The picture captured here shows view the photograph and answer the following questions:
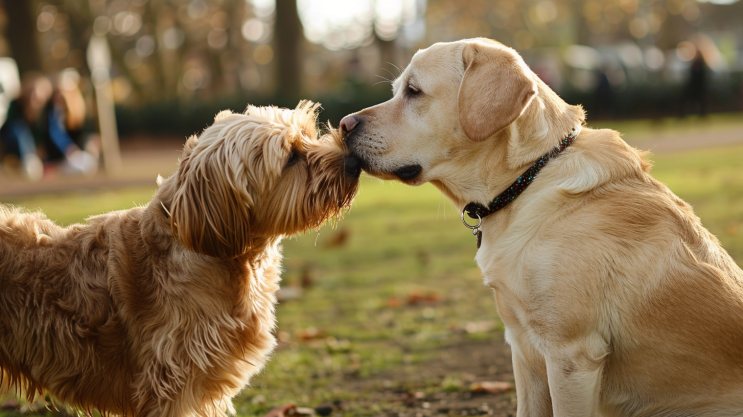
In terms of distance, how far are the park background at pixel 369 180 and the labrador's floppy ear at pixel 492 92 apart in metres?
1.31

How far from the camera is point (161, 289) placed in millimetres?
3291

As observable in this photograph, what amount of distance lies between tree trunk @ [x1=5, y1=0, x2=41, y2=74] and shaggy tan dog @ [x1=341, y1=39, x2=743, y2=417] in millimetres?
21282

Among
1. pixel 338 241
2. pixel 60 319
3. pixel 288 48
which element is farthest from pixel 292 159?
pixel 288 48

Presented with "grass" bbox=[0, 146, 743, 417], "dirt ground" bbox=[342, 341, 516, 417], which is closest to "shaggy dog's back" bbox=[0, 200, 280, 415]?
"grass" bbox=[0, 146, 743, 417]

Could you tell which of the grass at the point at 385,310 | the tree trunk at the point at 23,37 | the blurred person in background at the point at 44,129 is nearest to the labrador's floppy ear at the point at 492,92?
the grass at the point at 385,310

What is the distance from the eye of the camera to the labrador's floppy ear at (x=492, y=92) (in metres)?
3.30

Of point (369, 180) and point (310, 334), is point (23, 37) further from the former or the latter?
point (310, 334)

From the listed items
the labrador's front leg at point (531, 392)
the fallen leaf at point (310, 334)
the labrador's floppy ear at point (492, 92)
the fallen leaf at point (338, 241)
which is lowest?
the fallen leaf at point (338, 241)

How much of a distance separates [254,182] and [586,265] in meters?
1.81

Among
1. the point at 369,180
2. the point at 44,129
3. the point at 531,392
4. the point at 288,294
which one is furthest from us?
the point at 369,180

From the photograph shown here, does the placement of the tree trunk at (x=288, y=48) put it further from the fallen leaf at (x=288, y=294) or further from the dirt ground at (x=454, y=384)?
the dirt ground at (x=454, y=384)

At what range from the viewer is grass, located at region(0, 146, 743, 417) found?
4.58 m

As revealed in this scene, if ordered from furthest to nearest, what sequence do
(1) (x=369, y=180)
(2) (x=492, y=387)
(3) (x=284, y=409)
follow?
(1) (x=369, y=180) < (2) (x=492, y=387) < (3) (x=284, y=409)

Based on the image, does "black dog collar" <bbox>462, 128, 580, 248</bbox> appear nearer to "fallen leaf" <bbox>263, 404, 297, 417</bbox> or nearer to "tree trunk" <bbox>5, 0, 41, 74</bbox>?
"fallen leaf" <bbox>263, 404, 297, 417</bbox>
